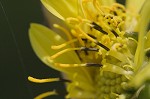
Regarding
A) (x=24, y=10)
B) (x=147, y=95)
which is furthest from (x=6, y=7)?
(x=147, y=95)

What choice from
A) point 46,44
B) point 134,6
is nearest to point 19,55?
point 46,44

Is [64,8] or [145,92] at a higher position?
[64,8]

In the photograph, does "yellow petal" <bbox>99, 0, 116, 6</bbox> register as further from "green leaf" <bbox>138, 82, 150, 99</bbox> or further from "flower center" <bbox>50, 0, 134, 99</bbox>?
"green leaf" <bbox>138, 82, 150, 99</bbox>

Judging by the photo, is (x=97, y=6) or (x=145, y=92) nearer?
(x=145, y=92)

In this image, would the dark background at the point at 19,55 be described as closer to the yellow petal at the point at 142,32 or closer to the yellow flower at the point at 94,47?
the yellow flower at the point at 94,47

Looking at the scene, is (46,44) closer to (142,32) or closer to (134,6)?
(134,6)

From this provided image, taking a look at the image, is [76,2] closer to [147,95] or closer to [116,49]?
[116,49]

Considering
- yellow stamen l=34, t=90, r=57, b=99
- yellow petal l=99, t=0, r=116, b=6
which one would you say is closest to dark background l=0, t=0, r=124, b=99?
yellow stamen l=34, t=90, r=57, b=99
